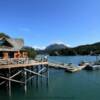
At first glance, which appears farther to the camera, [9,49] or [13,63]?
[9,49]

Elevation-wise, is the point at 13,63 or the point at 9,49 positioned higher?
the point at 9,49

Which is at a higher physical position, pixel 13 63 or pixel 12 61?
pixel 12 61

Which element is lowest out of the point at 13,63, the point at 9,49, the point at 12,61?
the point at 13,63

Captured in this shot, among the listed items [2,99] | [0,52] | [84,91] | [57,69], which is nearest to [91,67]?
[57,69]

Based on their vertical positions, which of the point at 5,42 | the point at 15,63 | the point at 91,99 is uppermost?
the point at 5,42

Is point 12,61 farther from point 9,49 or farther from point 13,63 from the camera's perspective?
point 9,49

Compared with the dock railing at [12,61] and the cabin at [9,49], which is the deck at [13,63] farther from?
the cabin at [9,49]

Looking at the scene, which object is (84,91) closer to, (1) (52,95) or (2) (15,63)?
(1) (52,95)

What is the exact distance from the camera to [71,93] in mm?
33781

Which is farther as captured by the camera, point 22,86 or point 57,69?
point 57,69

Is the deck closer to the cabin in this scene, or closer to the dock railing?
the dock railing

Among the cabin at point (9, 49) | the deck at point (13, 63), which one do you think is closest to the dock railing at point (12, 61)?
the deck at point (13, 63)

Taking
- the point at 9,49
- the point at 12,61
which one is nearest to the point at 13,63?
the point at 12,61

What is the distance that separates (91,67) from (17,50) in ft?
125
